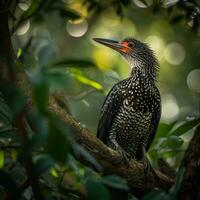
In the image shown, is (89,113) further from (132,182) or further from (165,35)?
(132,182)

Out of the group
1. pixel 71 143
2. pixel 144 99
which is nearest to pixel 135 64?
pixel 144 99

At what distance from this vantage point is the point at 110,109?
536 centimetres

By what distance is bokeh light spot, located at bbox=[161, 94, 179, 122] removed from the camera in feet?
29.1

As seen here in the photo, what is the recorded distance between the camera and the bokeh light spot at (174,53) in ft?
30.4

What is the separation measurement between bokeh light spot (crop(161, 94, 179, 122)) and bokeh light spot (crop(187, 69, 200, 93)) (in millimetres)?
396

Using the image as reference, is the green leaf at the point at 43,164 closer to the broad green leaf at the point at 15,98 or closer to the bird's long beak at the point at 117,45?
the broad green leaf at the point at 15,98

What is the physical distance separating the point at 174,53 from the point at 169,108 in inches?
40.6

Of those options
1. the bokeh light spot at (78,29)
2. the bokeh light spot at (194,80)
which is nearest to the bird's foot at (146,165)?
the bokeh light spot at (78,29)

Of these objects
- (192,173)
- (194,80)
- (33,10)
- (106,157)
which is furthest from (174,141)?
(194,80)

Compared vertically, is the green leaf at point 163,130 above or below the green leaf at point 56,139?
below

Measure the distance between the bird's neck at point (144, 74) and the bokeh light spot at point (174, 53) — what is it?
334 centimetres

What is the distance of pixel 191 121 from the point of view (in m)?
3.85

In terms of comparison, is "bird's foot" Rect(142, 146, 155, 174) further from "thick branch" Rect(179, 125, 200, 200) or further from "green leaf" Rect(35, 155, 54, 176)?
"green leaf" Rect(35, 155, 54, 176)

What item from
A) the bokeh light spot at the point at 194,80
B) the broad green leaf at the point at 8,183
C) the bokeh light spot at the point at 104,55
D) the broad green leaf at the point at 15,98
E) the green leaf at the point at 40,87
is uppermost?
the green leaf at the point at 40,87
